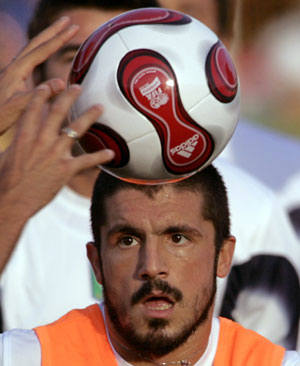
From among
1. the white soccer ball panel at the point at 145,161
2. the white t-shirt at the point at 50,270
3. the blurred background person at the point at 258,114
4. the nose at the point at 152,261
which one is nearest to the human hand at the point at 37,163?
the white soccer ball panel at the point at 145,161

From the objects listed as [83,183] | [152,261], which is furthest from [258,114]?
[152,261]

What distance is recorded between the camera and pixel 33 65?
10.1 ft

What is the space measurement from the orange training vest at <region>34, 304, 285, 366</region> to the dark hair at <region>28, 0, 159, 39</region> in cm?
206

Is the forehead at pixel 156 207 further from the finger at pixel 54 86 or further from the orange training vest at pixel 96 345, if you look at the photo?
the finger at pixel 54 86

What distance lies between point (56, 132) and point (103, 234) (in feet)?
3.09

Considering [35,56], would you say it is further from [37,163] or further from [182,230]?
[182,230]

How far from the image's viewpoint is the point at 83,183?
5.46 m

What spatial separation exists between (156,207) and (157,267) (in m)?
0.26

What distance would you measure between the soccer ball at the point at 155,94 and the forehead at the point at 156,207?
14 centimetres

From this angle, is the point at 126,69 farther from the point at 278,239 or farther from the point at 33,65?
the point at 278,239

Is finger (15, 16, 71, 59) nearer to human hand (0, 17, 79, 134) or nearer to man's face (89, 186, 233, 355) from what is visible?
human hand (0, 17, 79, 134)

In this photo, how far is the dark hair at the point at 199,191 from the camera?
11.4 ft

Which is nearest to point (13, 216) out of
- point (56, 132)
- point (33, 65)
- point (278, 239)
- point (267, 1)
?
point (56, 132)

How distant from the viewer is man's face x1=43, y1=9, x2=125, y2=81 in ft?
16.7
